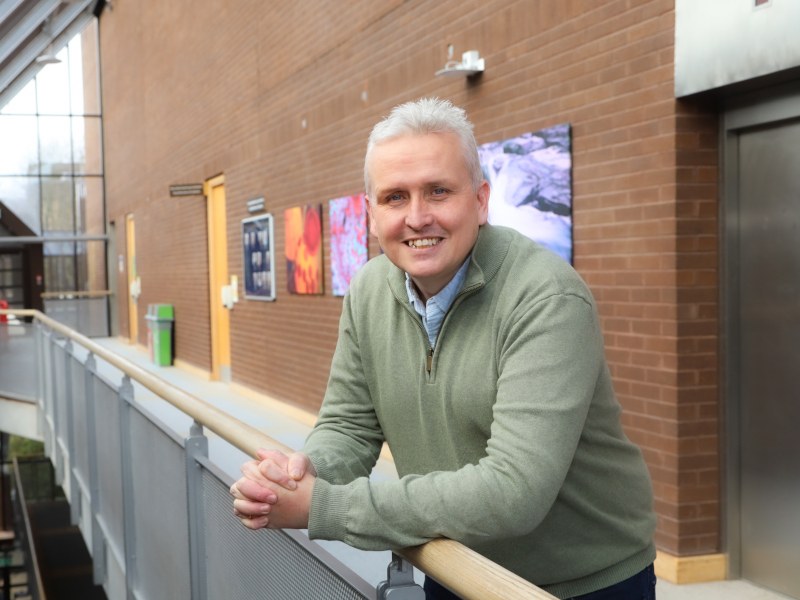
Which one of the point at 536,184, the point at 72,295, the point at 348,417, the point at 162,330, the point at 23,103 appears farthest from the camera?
the point at 23,103

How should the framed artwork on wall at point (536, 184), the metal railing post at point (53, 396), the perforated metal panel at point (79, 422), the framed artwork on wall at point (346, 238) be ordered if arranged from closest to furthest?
the framed artwork on wall at point (536, 184)
the perforated metal panel at point (79, 422)
the framed artwork on wall at point (346, 238)
the metal railing post at point (53, 396)

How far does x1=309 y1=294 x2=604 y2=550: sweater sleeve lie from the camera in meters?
1.71

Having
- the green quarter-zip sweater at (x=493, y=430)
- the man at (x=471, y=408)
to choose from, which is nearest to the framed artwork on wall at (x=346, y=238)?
the green quarter-zip sweater at (x=493, y=430)

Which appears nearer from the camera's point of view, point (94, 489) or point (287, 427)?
point (94, 489)

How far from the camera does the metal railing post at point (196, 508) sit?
3.24 m

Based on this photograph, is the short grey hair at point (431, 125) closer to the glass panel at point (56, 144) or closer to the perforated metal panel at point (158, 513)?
the perforated metal panel at point (158, 513)

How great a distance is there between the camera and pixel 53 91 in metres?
27.0

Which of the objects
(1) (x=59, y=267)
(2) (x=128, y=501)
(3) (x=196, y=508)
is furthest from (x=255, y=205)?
(1) (x=59, y=267)

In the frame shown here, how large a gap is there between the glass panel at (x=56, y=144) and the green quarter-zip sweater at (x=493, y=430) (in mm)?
26514

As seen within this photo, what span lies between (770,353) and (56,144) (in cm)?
2519

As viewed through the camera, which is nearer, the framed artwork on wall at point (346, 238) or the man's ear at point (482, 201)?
the man's ear at point (482, 201)

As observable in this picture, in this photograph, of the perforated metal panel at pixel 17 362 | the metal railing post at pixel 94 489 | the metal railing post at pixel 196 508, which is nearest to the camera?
the metal railing post at pixel 196 508

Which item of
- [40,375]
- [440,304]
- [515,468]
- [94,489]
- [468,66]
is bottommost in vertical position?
[94,489]

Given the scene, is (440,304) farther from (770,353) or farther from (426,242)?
(770,353)
